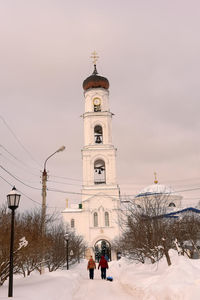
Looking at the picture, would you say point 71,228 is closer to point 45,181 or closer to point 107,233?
point 107,233

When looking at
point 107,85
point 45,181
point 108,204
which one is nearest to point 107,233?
point 108,204

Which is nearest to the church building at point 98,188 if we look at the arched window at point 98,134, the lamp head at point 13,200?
the arched window at point 98,134

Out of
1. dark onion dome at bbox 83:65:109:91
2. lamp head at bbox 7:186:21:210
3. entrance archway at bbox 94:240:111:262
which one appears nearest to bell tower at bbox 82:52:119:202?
dark onion dome at bbox 83:65:109:91

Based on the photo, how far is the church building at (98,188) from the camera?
48656 millimetres

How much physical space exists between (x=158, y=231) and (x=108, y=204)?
2890cm

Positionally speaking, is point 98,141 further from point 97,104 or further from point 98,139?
point 97,104

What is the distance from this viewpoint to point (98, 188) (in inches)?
1949

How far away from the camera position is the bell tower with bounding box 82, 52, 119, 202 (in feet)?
164

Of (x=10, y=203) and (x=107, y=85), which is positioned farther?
(x=107, y=85)

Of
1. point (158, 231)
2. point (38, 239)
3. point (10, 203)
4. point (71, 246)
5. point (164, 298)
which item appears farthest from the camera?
point (71, 246)

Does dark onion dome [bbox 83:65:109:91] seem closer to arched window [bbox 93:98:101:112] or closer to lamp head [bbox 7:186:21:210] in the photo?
arched window [bbox 93:98:101:112]

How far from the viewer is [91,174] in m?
50.2

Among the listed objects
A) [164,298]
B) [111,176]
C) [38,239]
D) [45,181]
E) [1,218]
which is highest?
[111,176]

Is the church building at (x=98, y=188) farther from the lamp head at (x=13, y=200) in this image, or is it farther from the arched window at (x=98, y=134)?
the lamp head at (x=13, y=200)
